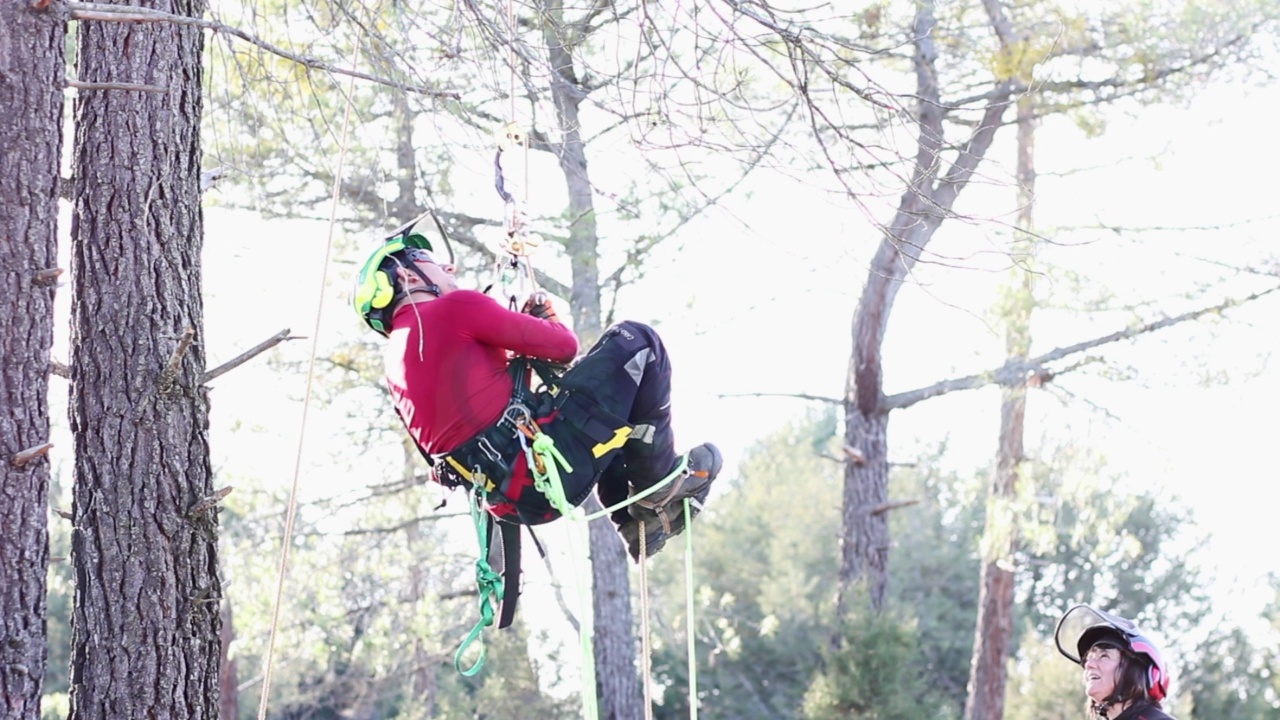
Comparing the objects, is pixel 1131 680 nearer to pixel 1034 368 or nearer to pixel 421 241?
pixel 421 241

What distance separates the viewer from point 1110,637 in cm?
446

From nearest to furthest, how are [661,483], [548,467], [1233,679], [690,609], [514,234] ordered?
[548,467] < [514,234] < [661,483] < [690,609] < [1233,679]

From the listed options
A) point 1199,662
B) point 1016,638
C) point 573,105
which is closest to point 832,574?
point 1016,638

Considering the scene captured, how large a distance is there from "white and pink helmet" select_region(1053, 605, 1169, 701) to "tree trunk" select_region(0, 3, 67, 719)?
9.49 ft

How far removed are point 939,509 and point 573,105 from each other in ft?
60.6

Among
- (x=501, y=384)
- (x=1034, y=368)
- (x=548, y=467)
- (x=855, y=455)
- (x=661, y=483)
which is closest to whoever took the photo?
(x=548, y=467)

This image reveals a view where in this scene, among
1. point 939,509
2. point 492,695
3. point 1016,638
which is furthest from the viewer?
point 939,509

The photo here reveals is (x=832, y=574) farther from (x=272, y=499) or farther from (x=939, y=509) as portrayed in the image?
(x=272, y=499)

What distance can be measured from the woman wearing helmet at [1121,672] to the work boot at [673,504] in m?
1.21

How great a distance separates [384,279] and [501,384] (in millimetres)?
443

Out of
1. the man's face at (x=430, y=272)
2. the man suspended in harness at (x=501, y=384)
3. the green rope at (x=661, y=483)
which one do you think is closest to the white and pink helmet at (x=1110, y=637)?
the green rope at (x=661, y=483)

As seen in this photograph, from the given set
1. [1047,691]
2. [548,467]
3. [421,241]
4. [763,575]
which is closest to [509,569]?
[548,467]

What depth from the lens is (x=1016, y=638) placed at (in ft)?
79.3

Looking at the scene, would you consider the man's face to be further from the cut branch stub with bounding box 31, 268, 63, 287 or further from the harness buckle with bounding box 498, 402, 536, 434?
the cut branch stub with bounding box 31, 268, 63, 287
